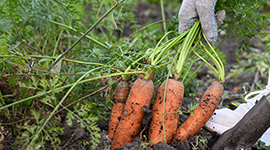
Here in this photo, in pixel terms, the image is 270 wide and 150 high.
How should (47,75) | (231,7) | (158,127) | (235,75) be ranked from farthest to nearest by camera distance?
(235,75)
(231,7)
(158,127)
(47,75)

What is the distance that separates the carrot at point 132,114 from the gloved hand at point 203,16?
452mm

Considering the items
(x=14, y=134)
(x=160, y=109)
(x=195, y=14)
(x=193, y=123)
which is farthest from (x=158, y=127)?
(x=14, y=134)

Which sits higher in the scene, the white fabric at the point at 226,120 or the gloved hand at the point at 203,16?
the gloved hand at the point at 203,16

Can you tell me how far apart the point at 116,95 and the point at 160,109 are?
10.6 inches

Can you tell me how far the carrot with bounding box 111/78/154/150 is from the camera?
112 cm

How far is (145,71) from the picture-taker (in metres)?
1.16

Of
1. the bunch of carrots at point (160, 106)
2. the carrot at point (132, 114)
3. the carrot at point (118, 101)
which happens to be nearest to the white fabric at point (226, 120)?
the bunch of carrots at point (160, 106)

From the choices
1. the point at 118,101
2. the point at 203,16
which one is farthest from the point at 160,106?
the point at 203,16

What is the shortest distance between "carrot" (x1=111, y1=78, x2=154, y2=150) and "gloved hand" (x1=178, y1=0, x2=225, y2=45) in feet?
1.48

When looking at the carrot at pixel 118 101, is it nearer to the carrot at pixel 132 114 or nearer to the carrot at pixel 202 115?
the carrot at pixel 132 114

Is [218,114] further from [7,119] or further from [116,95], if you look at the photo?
[7,119]

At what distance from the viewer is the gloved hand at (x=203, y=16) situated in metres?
1.17

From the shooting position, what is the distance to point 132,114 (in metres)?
1.13

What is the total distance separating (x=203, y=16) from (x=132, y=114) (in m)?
0.70
